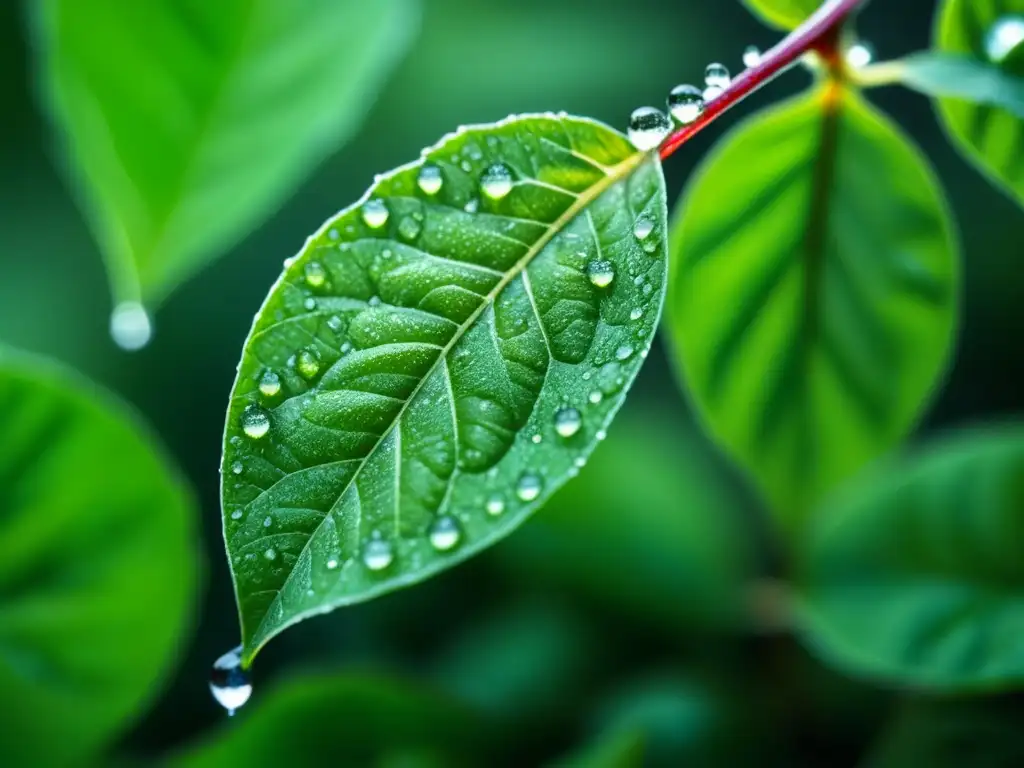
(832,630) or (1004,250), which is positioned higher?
(1004,250)

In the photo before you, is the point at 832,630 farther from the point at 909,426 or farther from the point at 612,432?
the point at 612,432

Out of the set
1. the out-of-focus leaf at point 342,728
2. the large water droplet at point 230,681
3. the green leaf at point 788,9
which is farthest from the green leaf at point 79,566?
the green leaf at point 788,9

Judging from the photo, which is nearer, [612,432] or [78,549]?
[78,549]

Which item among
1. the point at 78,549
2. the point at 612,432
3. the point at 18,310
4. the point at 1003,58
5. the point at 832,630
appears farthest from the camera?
the point at 18,310

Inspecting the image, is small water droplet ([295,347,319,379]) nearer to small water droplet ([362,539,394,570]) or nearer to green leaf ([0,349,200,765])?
small water droplet ([362,539,394,570])

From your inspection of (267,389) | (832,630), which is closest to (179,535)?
(267,389)

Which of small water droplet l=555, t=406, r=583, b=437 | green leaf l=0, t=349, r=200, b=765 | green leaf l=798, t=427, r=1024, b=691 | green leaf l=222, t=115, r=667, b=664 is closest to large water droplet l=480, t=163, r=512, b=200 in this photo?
green leaf l=222, t=115, r=667, b=664
